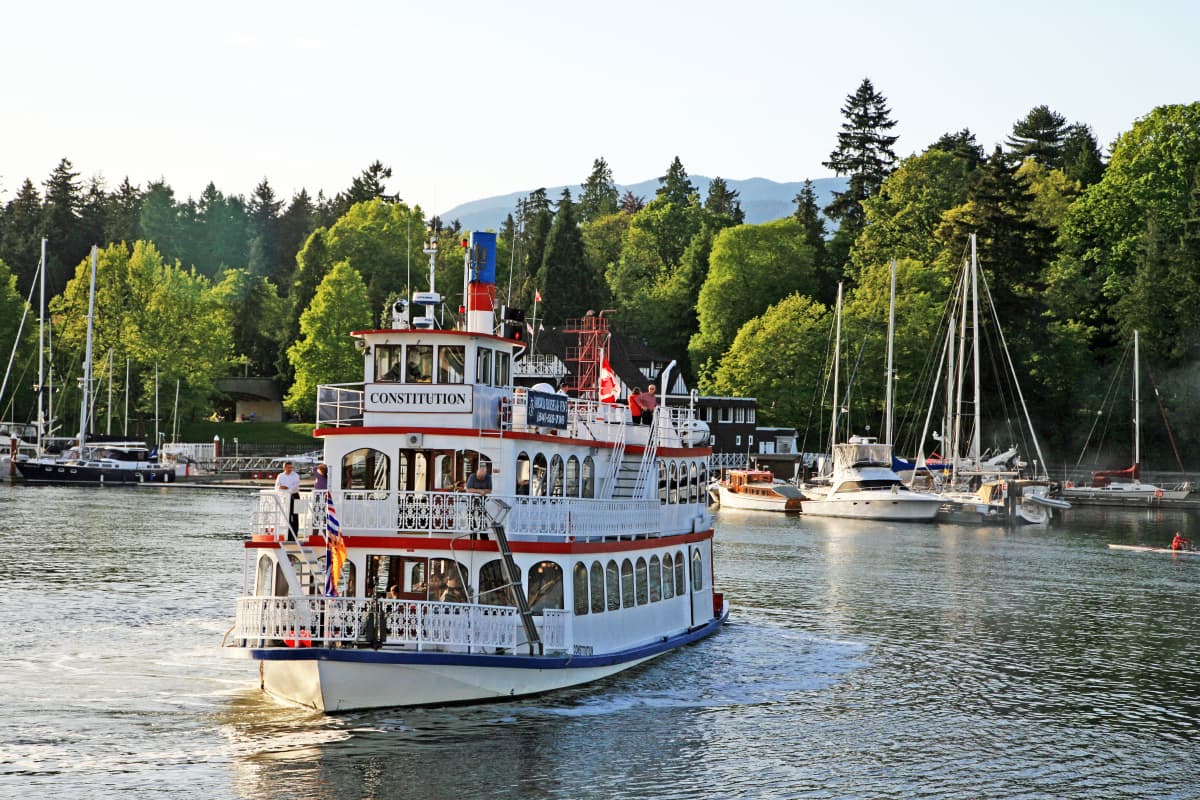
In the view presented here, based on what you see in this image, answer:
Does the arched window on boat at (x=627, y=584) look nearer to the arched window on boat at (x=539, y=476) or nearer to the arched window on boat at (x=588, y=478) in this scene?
the arched window on boat at (x=588, y=478)

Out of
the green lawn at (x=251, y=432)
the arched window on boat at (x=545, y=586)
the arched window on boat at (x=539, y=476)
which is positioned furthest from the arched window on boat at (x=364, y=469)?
the green lawn at (x=251, y=432)

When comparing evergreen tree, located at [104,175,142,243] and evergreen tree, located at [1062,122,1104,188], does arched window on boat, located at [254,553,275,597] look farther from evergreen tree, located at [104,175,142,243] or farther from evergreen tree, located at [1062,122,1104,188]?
evergreen tree, located at [104,175,142,243]

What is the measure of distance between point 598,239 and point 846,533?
103m

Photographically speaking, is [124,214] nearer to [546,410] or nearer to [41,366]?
[41,366]

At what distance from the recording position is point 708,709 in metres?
33.5

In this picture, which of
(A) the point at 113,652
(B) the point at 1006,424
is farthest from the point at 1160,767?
(B) the point at 1006,424

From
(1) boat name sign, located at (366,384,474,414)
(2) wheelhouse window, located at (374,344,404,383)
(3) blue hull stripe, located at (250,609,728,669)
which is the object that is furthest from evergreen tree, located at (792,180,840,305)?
(3) blue hull stripe, located at (250,609,728,669)

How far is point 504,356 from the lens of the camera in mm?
33312

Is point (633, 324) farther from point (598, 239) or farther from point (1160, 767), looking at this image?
point (1160, 767)

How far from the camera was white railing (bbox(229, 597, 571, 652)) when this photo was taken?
28.6 meters

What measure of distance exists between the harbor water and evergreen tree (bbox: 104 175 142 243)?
406 ft

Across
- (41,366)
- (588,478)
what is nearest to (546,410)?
(588,478)

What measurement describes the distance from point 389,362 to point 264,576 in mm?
5240

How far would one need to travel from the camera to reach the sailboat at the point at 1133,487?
110 meters
